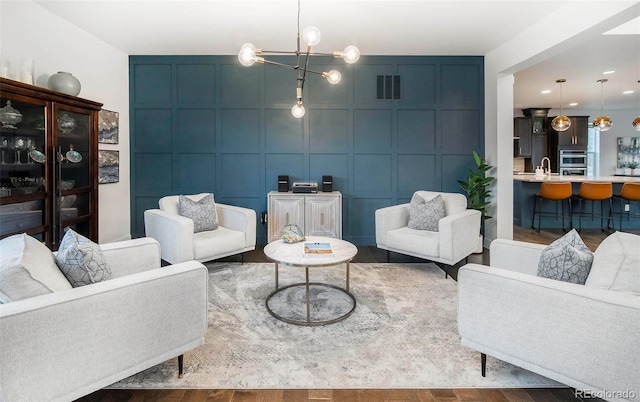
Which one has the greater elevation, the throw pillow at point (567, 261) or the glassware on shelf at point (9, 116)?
the glassware on shelf at point (9, 116)

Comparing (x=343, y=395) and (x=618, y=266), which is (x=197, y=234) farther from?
(x=618, y=266)

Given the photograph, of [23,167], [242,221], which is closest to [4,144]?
[23,167]

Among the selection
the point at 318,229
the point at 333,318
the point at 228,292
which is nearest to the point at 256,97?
the point at 318,229

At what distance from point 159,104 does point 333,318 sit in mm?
4001

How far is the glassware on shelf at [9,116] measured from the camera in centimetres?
255

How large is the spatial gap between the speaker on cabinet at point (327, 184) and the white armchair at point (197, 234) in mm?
1232

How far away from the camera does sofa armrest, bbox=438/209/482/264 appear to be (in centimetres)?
331

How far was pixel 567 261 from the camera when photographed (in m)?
1.64

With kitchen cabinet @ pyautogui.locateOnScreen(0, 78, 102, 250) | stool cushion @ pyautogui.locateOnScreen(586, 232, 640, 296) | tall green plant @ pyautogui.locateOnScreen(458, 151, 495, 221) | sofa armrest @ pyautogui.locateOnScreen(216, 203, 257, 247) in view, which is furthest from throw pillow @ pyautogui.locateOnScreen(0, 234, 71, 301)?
tall green plant @ pyautogui.locateOnScreen(458, 151, 495, 221)

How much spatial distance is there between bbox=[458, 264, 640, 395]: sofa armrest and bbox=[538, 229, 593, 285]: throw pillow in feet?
0.53

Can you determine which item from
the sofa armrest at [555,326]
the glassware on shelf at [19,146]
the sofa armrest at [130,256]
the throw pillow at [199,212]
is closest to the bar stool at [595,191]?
the sofa armrest at [555,326]

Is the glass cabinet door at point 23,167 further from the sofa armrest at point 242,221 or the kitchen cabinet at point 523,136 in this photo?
the kitchen cabinet at point 523,136

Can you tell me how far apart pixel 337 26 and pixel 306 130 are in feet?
4.89

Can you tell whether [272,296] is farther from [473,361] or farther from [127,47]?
[127,47]
